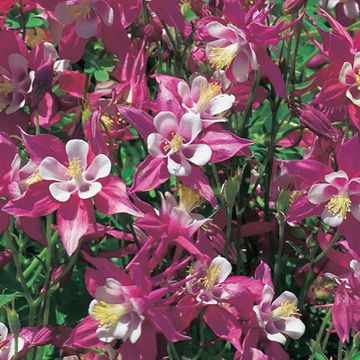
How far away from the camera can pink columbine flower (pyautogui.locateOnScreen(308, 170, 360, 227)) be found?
151 cm

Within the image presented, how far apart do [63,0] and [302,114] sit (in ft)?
1.45

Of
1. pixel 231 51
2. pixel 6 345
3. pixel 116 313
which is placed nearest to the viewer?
pixel 116 313

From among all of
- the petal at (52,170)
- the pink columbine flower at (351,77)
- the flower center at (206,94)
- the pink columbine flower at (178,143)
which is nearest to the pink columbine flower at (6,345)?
the petal at (52,170)

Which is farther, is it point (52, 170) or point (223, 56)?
point (223, 56)

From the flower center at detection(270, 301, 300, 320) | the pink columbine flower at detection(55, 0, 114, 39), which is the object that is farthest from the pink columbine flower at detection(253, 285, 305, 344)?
the pink columbine flower at detection(55, 0, 114, 39)

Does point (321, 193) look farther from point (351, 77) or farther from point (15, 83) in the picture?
point (15, 83)

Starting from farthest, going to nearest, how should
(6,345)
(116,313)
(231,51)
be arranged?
(231,51)
(6,345)
(116,313)

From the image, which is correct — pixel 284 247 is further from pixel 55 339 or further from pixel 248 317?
pixel 55 339

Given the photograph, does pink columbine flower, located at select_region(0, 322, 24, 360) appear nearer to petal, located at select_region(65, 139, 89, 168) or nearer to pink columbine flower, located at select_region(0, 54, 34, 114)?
petal, located at select_region(65, 139, 89, 168)

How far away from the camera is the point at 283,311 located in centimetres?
150

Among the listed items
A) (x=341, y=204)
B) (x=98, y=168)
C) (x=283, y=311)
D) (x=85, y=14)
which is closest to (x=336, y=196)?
(x=341, y=204)

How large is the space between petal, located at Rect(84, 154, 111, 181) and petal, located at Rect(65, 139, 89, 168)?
0.02 meters

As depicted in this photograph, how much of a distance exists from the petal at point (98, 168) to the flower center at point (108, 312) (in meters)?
0.19

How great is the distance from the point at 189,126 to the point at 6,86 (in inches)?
13.8
